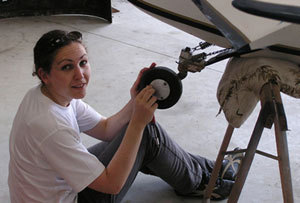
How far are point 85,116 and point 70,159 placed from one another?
356mm

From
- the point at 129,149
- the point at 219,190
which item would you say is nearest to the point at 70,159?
the point at 129,149

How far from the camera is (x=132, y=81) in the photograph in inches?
110

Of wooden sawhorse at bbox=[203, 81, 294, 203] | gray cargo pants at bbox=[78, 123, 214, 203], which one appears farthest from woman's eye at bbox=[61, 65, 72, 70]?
wooden sawhorse at bbox=[203, 81, 294, 203]

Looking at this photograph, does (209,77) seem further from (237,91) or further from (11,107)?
(237,91)

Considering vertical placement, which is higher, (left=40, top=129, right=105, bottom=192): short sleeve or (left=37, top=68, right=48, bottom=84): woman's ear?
(left=37, top=68, right=48, bottom=84): woman's ear

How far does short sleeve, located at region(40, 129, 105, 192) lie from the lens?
1132 millimetres

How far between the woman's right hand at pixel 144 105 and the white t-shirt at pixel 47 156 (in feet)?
0.53

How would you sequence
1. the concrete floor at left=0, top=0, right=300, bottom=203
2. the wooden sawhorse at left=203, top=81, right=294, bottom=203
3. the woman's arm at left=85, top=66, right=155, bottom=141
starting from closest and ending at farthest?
the wooden sawhorse at left=203, top=81, right=294, bottom=203 < the woman's arm at left=85, top=66, right=155, bottom=141 < the concrete floor at left=0, top=0, right=300, bottom=203

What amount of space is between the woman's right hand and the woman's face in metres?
0.16

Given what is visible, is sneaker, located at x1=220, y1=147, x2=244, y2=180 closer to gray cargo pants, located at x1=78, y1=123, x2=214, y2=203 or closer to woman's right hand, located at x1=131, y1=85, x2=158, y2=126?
gray cargo pants, located at x1=78, y1=123, x2=214, y2=203

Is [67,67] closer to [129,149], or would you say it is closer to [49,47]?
[49,47]

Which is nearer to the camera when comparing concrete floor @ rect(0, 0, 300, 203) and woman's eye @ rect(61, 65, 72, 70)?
woman's eye @ rect(61, 65, 72, 70)

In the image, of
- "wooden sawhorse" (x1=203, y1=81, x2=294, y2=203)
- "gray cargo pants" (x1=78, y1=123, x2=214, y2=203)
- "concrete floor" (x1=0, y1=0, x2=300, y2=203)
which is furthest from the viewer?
"concrete floor" (x1=0, y1=0, x2=300, y2=203)

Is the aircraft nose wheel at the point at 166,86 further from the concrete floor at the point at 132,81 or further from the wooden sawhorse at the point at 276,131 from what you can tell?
the concrete floor at the point at 132,81
